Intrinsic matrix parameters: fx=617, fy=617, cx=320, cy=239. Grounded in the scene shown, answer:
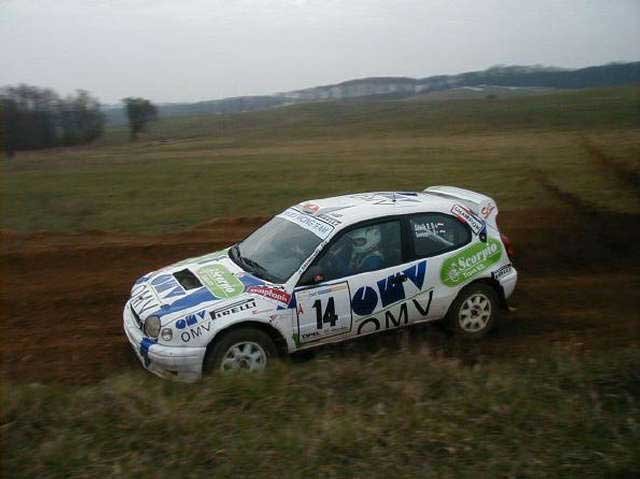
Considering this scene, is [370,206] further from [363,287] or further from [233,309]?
[233,309]

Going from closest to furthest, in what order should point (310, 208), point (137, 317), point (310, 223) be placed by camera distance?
point (137, 317) < point (310, 223) < point (310, 208)

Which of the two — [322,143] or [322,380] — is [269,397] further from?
[322,143]

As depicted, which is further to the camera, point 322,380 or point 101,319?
point 101,319

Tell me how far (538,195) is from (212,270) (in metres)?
9.94

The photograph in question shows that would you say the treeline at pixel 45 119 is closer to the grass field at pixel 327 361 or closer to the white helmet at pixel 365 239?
the grass field at pixel 327 361

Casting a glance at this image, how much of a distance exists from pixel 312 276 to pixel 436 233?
1536 mm

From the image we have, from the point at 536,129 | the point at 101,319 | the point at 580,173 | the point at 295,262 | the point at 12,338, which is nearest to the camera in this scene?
the point at 295,262

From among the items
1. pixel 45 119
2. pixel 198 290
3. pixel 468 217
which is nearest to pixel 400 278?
pixel 468 217

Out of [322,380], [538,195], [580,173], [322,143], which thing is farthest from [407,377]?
[322,143]

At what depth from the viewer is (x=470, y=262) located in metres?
6.49

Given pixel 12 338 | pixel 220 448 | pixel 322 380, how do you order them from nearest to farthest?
pixel 220 448, pixel 322 380, pixel 12 338

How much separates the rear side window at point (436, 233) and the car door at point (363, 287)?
0.47 feet

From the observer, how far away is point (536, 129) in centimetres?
2403

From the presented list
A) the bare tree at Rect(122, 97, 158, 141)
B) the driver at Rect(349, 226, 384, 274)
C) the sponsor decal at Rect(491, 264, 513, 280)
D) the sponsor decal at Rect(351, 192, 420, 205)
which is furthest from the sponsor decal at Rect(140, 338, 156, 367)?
the bare tree at Rect(122, 97, 158, 141)
